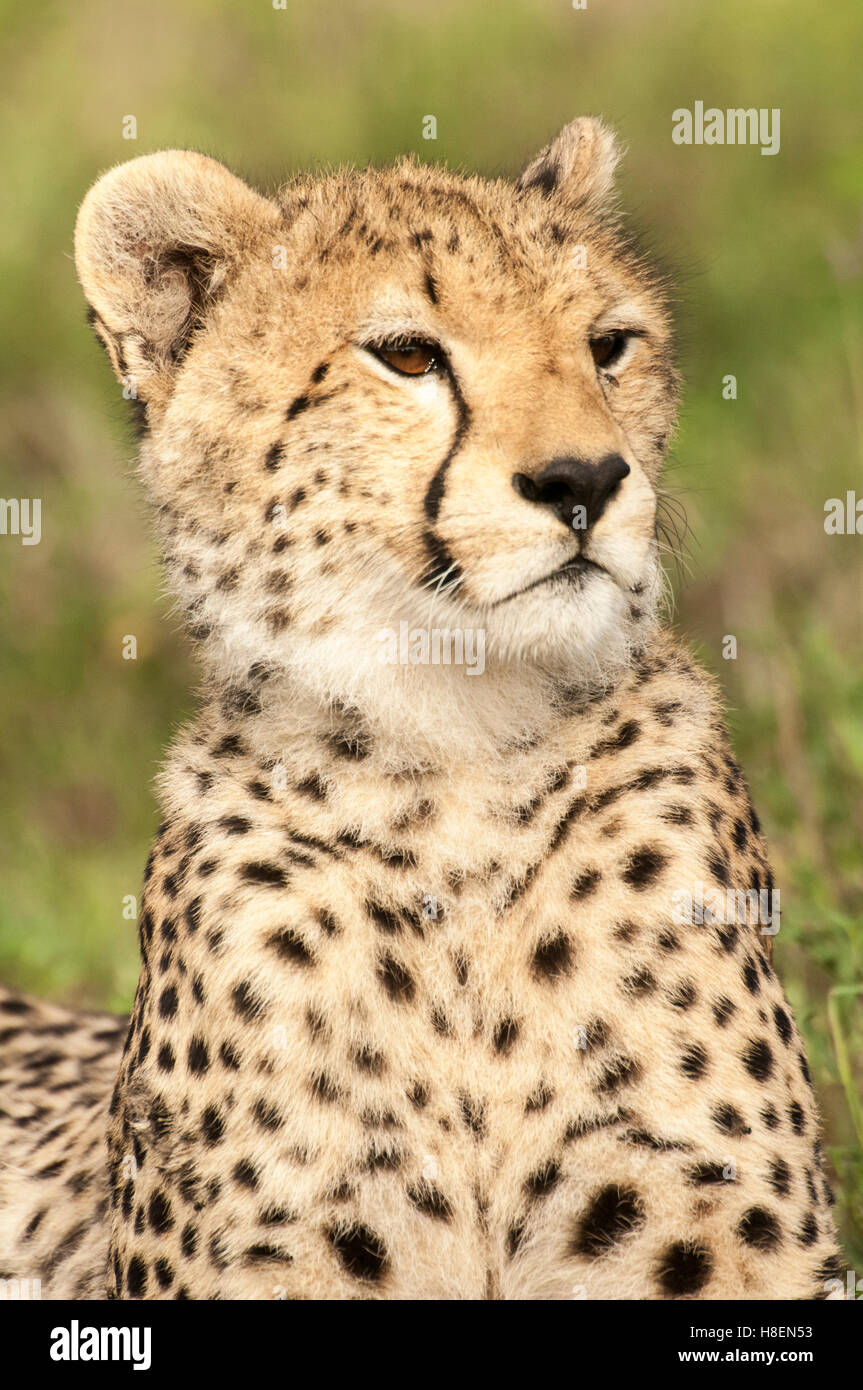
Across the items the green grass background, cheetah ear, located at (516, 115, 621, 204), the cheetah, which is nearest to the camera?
the cheetah

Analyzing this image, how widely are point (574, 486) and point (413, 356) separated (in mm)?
395

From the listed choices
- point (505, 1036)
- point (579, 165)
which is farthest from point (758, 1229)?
point (579, 165)

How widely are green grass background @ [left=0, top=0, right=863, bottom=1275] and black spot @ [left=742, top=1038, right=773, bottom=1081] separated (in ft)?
2.64

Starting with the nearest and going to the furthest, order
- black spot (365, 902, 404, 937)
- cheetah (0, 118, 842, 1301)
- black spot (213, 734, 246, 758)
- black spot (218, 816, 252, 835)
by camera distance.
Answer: cheetah (0, 118, 842, 1301)
black spot (365, 902, 404, 937)
black spot (218, 816, 252, 835)
black spot (213, 734, 246, 758)

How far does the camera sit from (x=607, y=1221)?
2580 millimetres

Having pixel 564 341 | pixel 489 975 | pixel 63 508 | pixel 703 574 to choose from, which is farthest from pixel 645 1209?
pixel 63 508

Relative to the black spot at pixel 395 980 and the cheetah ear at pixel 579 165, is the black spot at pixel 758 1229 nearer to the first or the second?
the black spot at pixel 395 980

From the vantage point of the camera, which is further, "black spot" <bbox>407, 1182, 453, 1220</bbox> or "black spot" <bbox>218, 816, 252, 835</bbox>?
"black spot" <bbox>218, 816, 252, 835</bbox>

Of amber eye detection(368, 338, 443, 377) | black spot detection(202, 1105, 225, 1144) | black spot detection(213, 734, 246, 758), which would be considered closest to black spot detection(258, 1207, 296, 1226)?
black spot detection(202, 1105, 225, 1144)

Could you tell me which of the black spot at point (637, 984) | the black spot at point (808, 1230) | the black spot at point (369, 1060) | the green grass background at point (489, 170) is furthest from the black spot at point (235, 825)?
the green grass background at point (489, 170)

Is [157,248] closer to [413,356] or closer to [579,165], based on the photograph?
[413,356]

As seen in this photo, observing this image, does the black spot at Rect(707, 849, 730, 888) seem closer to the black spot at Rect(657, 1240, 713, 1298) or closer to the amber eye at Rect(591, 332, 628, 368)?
the black spot at Rect(657, 1240, 713, 1298)

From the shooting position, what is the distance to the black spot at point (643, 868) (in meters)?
2.68

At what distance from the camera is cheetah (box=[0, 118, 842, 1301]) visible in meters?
2.56
